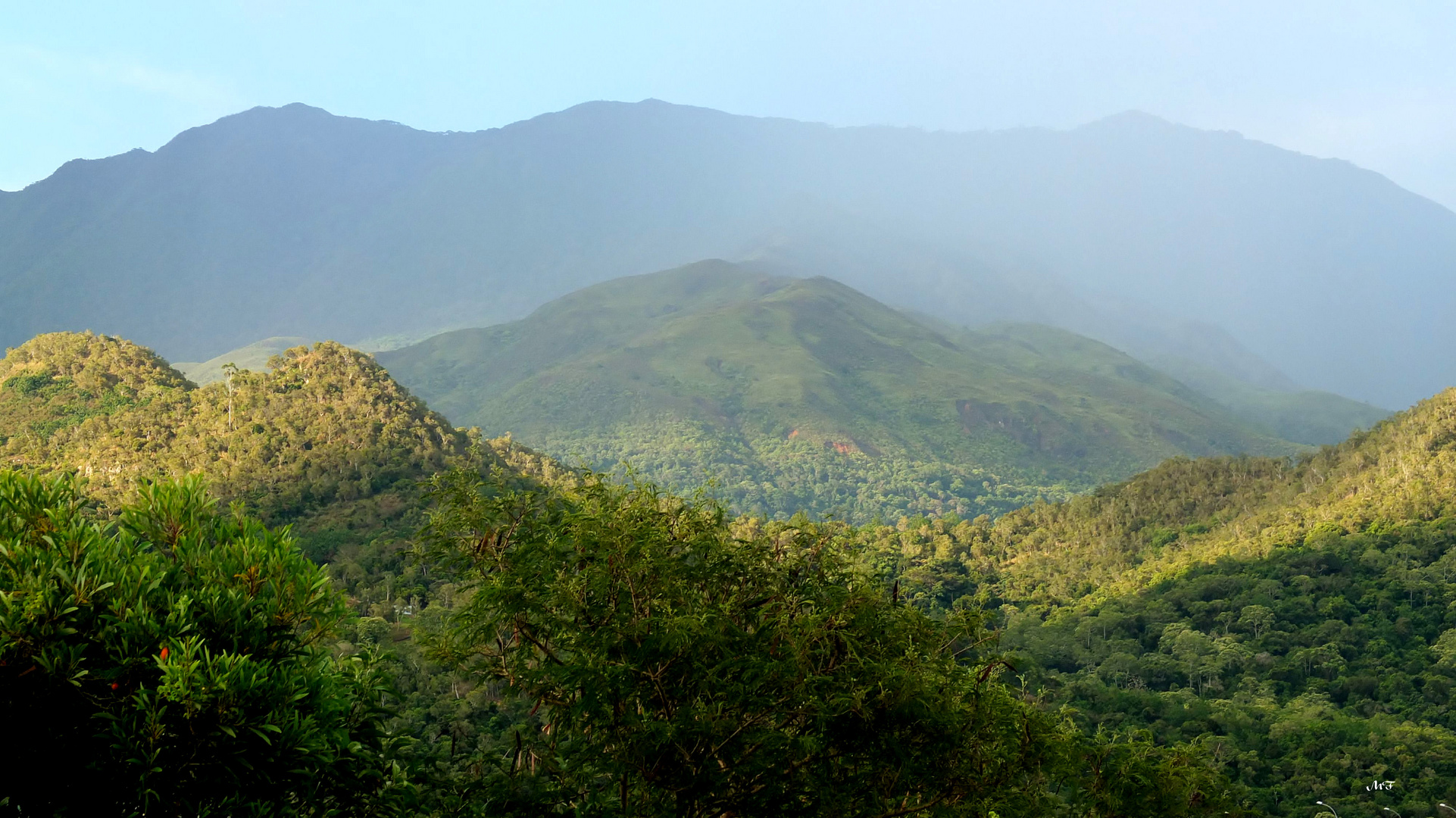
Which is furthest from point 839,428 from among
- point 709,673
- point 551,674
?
point 709,673

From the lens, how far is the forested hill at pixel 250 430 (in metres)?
43.8

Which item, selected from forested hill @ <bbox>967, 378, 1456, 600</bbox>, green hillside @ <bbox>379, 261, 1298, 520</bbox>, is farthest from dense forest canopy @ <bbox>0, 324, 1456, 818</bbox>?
green hillside @ <bbox>379, 261, 1298, 520</bbox>

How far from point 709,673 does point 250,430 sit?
44.7m

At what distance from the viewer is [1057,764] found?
13688 millimetres

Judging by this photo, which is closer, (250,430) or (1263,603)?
(250,430)

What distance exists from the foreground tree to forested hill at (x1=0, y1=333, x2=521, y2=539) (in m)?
32.0

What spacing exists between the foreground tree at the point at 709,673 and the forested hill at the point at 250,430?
105 feet

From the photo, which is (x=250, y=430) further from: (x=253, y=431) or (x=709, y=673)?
(x=709, y=673)

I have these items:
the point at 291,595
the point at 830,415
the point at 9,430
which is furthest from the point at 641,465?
the point at 291,595

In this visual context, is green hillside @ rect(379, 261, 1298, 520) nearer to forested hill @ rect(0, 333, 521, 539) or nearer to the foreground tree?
forested hill @ rect(0, 333, 521, 539)

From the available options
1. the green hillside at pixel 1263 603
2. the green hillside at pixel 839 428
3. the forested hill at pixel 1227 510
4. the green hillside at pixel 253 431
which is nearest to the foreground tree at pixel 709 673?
the green hillside at pixel 1263 603

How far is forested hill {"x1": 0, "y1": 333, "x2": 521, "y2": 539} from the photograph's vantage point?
4375 cm

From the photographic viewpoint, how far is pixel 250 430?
47719mm

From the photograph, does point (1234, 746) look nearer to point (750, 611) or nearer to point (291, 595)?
point (750, 611)
